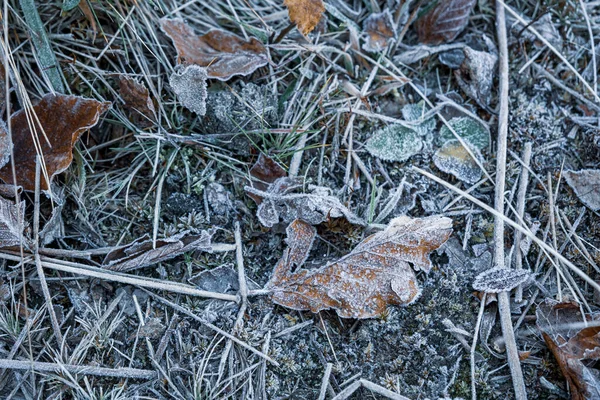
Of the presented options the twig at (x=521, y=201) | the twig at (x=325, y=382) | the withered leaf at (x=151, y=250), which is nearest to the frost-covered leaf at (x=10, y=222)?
the withered leaf at (x=151, y=250)

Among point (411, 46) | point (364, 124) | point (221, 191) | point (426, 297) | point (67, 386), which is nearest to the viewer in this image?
point (67, 386)

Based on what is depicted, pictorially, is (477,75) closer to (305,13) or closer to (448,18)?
(448,18)

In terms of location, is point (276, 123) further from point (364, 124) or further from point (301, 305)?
point (301, 305)

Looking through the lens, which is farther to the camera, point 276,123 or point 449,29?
point 449,29

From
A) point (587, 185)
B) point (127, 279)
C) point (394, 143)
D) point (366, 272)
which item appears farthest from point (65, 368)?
point (587, 185)

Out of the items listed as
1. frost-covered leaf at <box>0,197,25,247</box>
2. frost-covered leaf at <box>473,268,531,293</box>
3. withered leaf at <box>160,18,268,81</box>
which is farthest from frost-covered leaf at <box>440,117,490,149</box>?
frost-covered leaf at <box>0,197,25,247</box>

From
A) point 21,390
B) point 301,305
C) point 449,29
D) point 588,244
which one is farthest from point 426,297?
point 21,390
